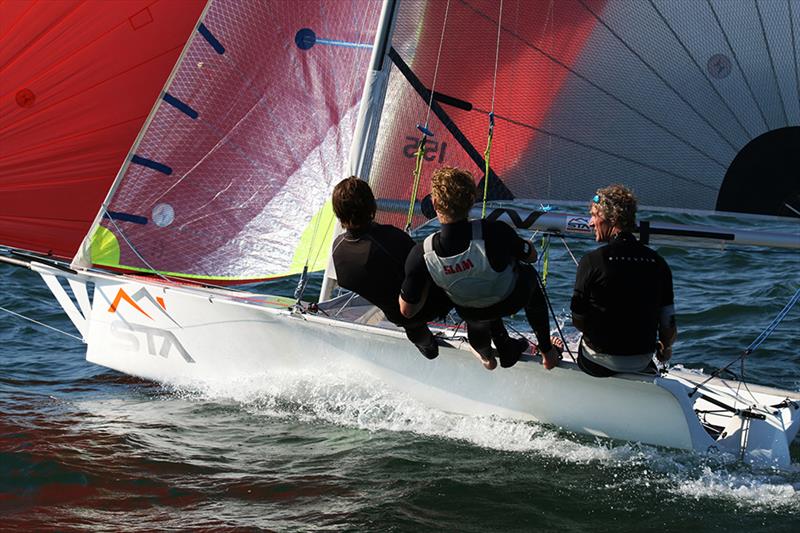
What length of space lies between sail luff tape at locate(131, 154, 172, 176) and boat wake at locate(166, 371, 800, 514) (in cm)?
135

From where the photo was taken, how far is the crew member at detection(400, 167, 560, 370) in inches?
156

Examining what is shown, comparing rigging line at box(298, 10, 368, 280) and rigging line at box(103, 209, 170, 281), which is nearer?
rigging line at box(103, 209, 170, 281)

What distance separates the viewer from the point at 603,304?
4195 millimetres

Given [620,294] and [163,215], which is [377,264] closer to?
[620,294]

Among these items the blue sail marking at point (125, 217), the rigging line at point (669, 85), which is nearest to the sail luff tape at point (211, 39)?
the blue sail marking at point (125, 217)

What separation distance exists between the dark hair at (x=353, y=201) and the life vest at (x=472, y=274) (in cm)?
31

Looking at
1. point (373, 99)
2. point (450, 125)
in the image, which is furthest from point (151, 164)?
point (450, 125)

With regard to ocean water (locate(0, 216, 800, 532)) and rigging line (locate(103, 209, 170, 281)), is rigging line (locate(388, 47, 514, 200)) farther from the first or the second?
rigging line (locate(103, 209, 170, 281))

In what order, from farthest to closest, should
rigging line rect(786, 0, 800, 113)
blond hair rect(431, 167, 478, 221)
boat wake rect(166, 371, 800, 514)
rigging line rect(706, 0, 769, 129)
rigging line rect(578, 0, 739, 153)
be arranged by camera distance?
rigging line rect(578, 0, 739, 153) → rigging line rect(706, 0, 769, 129) → rigging line rect(786, 0, 800, 113) → boat wake rect(166, 371, 800, 514) → blond hair rect(431, 167, 478, 221)

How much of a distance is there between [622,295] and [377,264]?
107cm

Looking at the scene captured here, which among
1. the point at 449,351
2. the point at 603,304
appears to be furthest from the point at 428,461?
the point at 603,304

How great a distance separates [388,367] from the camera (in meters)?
4.96

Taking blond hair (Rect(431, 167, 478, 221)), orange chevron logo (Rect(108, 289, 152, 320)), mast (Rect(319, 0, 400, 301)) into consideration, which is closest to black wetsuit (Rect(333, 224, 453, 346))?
blond hair (Rect(431, 167, 478, 221))

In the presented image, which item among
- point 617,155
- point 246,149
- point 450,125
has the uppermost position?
point 450,125
